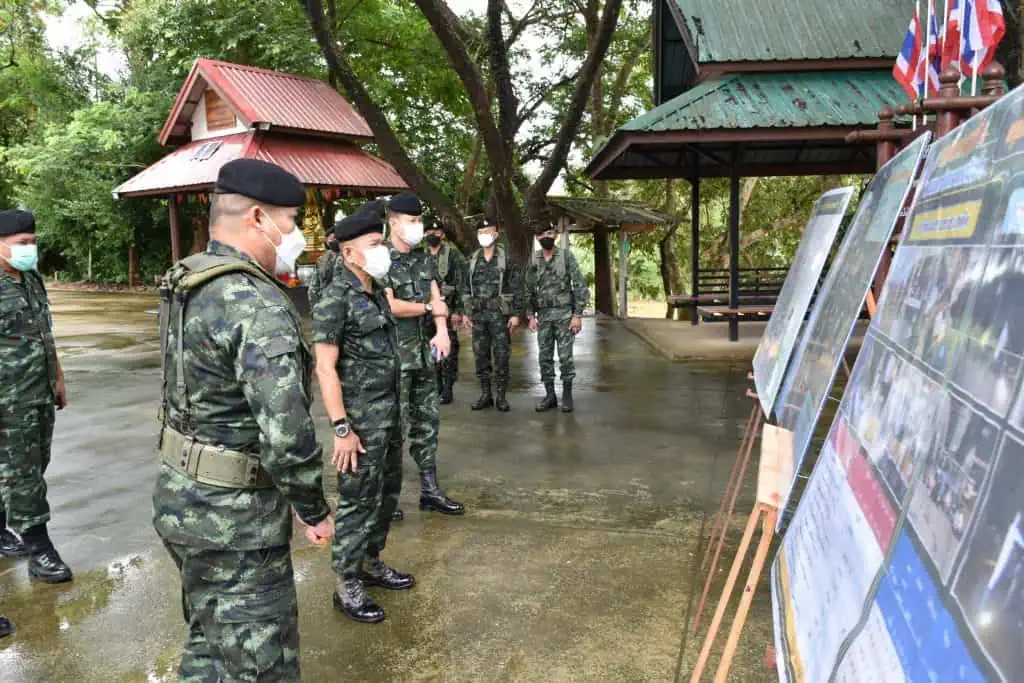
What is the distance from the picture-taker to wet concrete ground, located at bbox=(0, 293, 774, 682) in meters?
3.06

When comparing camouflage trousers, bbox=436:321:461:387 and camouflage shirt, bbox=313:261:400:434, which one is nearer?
camouflage shirt, bbox=313:261:400:434

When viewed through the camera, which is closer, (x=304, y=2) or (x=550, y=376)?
(x=550, y=376)

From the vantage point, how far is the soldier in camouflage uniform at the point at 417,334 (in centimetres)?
429

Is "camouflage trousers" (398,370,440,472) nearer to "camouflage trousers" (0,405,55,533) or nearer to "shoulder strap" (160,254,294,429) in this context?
"camouflage trousers" (0,405,55,533)

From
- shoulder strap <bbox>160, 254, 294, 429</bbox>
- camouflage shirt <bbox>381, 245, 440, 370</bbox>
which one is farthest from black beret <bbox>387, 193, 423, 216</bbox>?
shoulder strap <bbox>160, 254, 294, 429</bbox>

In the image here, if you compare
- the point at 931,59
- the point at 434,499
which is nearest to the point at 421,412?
the point at 434,499

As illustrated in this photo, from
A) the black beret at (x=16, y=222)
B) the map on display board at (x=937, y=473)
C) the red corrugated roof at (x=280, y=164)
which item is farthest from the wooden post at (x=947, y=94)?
the red corrugated roof at (x=280, y=164)

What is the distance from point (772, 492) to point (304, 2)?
11481 mm

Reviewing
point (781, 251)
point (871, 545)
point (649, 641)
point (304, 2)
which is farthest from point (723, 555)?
point (781, 251)

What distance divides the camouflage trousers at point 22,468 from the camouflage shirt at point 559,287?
14.8ft

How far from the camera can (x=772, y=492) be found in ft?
5.96

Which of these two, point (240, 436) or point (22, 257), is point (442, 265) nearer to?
point (22, 257)

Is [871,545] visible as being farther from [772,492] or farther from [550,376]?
[550,376]

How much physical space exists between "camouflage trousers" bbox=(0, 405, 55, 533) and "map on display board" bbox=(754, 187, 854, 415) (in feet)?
10.6
